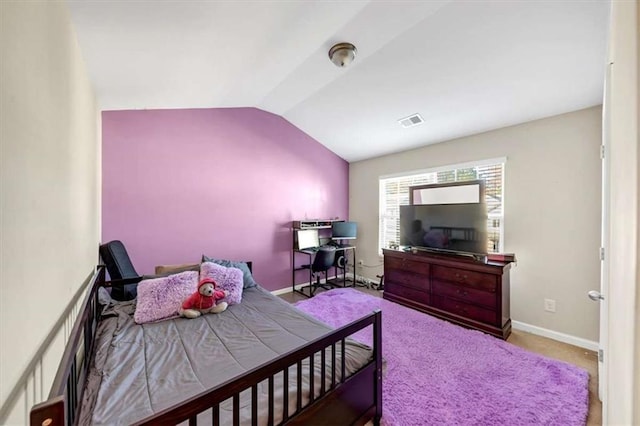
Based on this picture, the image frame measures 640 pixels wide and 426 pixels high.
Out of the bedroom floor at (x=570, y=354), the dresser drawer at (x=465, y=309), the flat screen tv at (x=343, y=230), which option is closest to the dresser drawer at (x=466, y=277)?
the dresser drawer at (x=465, y=309)

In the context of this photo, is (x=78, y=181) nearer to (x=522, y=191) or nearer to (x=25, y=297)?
(x=25, y=297)

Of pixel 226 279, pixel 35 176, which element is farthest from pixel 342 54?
pixel 226 279

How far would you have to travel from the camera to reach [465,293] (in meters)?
2.78

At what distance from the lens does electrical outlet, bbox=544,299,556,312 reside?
8.42 feet

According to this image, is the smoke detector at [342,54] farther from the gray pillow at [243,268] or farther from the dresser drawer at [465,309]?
the dresser drawer at [465,309]

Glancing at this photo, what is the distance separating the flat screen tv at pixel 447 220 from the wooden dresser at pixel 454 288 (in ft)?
0.57

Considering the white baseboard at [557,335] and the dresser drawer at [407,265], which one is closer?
the white baseboard at [557,335]

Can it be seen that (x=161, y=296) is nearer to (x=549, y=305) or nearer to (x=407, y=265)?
(x=407, y=265)

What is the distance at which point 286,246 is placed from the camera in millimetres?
4035

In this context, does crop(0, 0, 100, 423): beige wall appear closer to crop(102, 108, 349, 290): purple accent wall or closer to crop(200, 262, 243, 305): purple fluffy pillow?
crop(200, 262, 243, 305): purple fluffy pillow

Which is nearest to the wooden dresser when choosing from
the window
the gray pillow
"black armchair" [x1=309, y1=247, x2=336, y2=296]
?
the window

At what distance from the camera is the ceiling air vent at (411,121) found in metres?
2.98

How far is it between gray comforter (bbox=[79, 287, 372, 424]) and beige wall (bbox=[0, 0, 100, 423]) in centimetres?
29

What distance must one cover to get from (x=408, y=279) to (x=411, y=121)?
6.69ft
